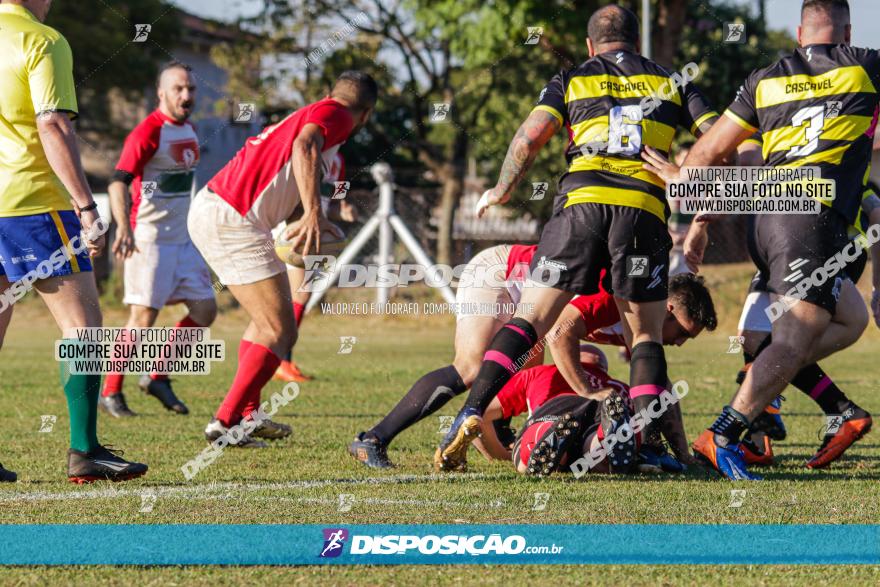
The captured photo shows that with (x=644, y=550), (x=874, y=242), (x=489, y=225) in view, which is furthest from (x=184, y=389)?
(x=489, y=225)

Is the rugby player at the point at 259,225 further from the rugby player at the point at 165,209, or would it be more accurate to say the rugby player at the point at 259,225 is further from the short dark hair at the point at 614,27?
the rugby player at the point at 165,209

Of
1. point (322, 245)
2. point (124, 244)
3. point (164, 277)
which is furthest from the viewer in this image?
point (164, 277)

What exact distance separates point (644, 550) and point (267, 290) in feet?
10.8

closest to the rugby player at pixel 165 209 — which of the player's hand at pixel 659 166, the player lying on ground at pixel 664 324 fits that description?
the player lying on ground at pixel 664 324

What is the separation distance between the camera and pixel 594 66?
19.6 feet

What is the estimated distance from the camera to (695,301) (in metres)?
6.39

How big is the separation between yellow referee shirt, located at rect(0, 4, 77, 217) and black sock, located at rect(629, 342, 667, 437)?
2801 millimetres

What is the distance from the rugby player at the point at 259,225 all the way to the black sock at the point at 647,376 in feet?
6.19

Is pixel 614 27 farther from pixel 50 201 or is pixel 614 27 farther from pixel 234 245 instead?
pixel 50 201

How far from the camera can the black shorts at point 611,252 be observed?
5.73 metres

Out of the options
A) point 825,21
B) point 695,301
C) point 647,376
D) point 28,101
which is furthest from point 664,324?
point 28,101

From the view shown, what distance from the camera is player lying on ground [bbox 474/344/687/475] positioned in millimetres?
5652

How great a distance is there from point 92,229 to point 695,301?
310cm

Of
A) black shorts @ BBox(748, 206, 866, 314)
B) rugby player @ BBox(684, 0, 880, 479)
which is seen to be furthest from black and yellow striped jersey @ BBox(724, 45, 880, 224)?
black shorts @ BBox(748, 206, 866, 314)
